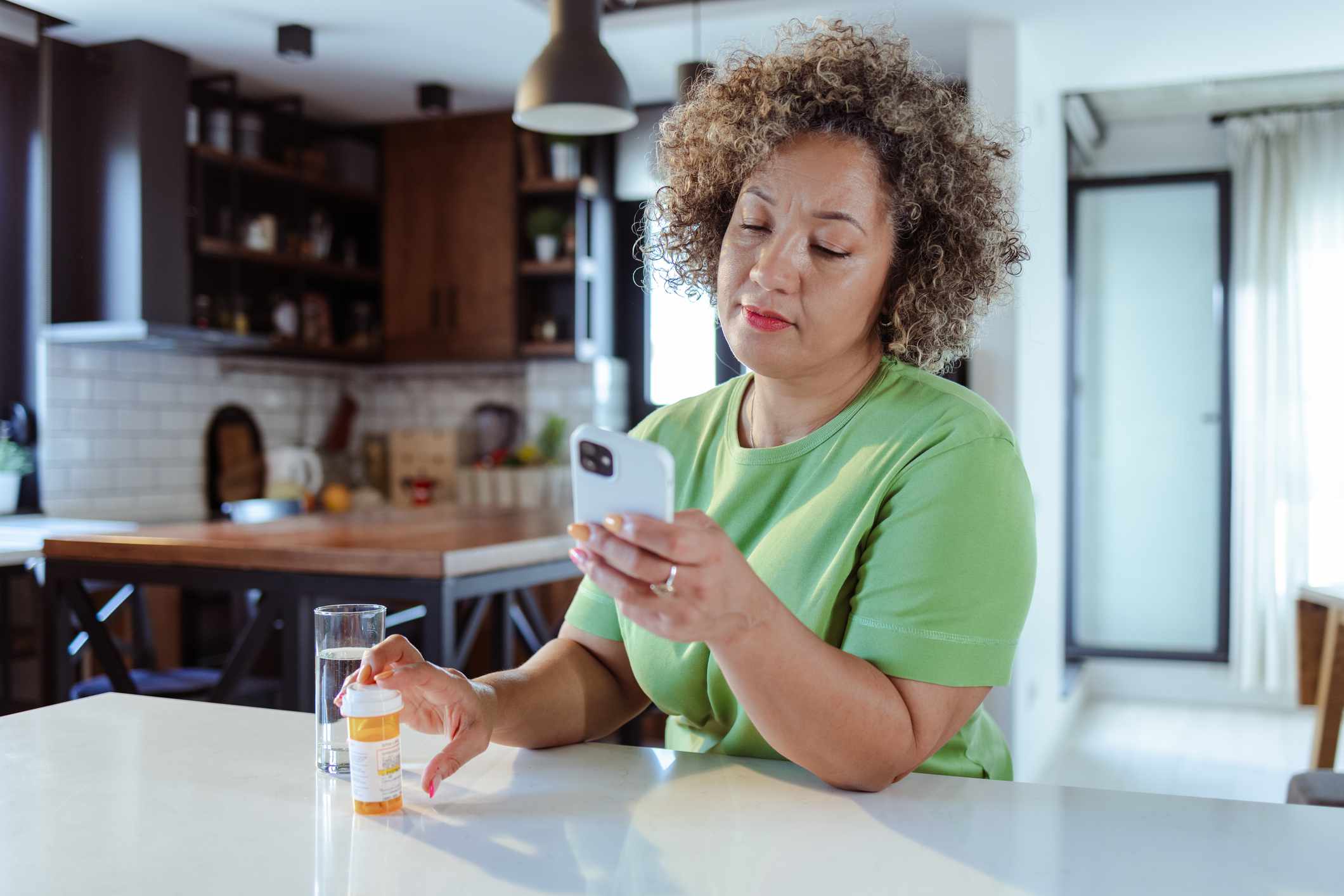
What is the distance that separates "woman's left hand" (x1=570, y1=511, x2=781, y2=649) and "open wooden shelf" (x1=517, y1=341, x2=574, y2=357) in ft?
13.5

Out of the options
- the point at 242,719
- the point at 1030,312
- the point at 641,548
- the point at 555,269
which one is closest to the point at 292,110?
Result: the point at 555,269

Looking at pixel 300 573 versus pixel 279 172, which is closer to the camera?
pixel 300 573

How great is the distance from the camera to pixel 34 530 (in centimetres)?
346

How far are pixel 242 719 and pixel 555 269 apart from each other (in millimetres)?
3870

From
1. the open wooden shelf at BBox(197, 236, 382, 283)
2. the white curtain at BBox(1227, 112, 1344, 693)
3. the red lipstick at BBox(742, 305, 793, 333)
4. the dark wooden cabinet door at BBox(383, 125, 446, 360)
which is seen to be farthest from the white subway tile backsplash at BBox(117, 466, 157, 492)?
the white curtain at BBox(1227, 112, 1344, 693)

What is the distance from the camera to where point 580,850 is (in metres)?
0.90

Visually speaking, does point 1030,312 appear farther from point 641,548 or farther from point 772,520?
point 641,548

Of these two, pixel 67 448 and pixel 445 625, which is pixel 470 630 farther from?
pixel 67 448

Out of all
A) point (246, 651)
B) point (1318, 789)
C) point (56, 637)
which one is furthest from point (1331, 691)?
point (56, 637)

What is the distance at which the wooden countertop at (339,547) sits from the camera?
2463 mm

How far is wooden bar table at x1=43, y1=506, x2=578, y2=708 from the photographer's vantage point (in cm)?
246

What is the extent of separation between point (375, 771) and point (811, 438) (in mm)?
566

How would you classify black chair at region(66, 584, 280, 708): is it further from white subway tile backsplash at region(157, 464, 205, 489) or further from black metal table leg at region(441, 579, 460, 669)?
white subway tile backsplash at region(157, 464, 205, 489)

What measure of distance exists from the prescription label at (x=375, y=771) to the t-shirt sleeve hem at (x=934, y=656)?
41 cm
